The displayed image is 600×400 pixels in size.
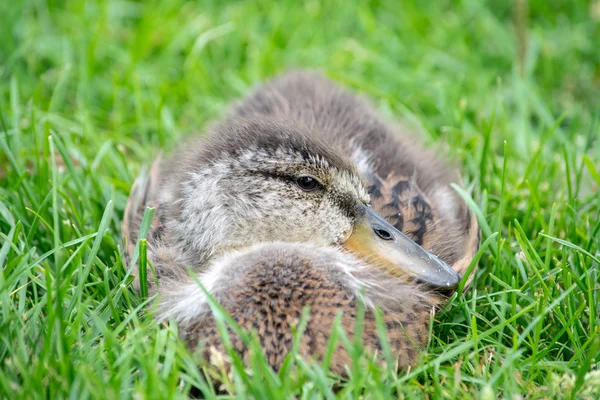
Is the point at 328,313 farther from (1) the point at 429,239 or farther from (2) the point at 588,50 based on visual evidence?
(2) the point at 588,50

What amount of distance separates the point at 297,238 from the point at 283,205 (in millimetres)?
151

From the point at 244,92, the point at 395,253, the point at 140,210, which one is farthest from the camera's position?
the point at 244,92

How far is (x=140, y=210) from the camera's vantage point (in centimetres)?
362

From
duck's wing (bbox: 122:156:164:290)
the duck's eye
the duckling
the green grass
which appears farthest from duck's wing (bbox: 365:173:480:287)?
duck's wing (bbox: 122:156:164:290)

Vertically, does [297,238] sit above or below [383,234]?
below

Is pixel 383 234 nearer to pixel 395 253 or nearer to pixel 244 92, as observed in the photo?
pixel 395 253

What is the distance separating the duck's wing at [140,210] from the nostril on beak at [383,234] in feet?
3.17

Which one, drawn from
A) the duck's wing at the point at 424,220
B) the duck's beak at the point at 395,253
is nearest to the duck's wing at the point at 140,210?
the duck's beak at the point at 395,253

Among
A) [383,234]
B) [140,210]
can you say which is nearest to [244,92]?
[140,210]

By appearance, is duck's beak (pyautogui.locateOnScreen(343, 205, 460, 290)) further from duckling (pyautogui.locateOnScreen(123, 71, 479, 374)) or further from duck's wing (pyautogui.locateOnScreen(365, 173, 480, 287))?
duck's wing (pyautogui.locateOnScreen(365, 173, 480, 287))

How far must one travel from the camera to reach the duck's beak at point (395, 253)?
3.00 m

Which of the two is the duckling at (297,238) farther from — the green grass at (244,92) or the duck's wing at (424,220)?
the green grass at (244,92)

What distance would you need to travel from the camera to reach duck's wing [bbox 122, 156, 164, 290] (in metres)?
3.30

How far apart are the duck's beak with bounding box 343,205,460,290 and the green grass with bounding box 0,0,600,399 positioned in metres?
0.16
